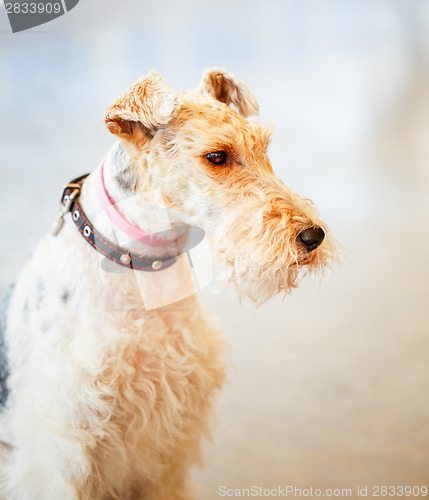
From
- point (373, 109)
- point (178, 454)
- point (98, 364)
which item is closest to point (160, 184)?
point (98, 364)

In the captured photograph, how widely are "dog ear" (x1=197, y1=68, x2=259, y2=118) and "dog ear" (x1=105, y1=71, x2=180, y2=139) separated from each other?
0.76ft

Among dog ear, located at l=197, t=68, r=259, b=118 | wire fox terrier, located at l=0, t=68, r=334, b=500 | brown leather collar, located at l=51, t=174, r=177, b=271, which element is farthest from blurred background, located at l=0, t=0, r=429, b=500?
brown leather collar, located at l=51, t=174, r=177, b=271

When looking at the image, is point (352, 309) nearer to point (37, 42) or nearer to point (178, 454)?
point (178, 454)

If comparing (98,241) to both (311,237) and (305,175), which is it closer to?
(311,237)

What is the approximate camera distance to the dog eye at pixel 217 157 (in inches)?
41.5

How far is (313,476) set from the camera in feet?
5.42

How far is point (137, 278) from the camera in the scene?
1.16 m
